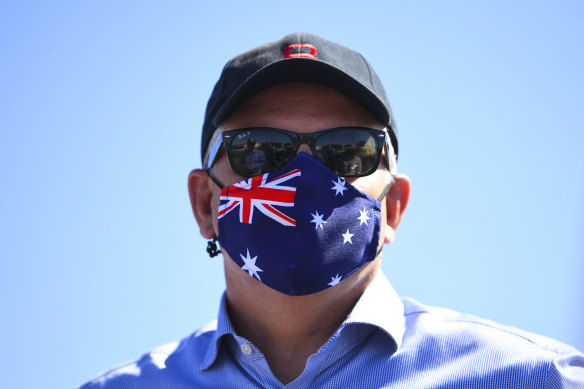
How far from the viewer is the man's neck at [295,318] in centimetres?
342

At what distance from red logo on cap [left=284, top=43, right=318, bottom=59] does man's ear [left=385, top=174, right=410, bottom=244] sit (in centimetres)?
85

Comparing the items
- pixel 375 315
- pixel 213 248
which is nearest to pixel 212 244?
pixel 213 248

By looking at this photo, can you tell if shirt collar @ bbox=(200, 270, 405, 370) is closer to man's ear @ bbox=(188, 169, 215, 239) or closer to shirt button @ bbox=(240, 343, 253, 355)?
shirt button @ bbox=(240, 343, 253, 355)

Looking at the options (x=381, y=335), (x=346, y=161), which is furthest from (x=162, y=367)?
(x=346, y=161)

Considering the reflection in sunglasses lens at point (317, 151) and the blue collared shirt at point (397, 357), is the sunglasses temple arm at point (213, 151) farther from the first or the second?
the blue collared shirt at point (397, 357)

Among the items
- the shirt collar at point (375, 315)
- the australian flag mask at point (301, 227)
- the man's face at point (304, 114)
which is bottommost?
the shirt collar at point (375, 315)

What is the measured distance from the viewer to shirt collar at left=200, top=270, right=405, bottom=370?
10.6 feet

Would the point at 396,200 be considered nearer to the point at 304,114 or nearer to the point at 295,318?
the point at 304,114

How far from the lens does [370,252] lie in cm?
347

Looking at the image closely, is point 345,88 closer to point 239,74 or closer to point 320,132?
point 320,132

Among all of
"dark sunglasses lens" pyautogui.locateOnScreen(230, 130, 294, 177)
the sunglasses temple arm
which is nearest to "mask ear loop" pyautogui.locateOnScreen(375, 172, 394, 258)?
"dark sunglasses lens" pyautogui.locateOnScreen(230, 130, 294, 177)

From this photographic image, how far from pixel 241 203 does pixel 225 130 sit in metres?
0.49

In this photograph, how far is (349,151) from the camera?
3.48 metres

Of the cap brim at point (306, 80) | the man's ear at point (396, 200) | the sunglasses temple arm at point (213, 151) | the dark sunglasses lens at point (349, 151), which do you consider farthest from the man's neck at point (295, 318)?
the cap brim at point (306, 80)
